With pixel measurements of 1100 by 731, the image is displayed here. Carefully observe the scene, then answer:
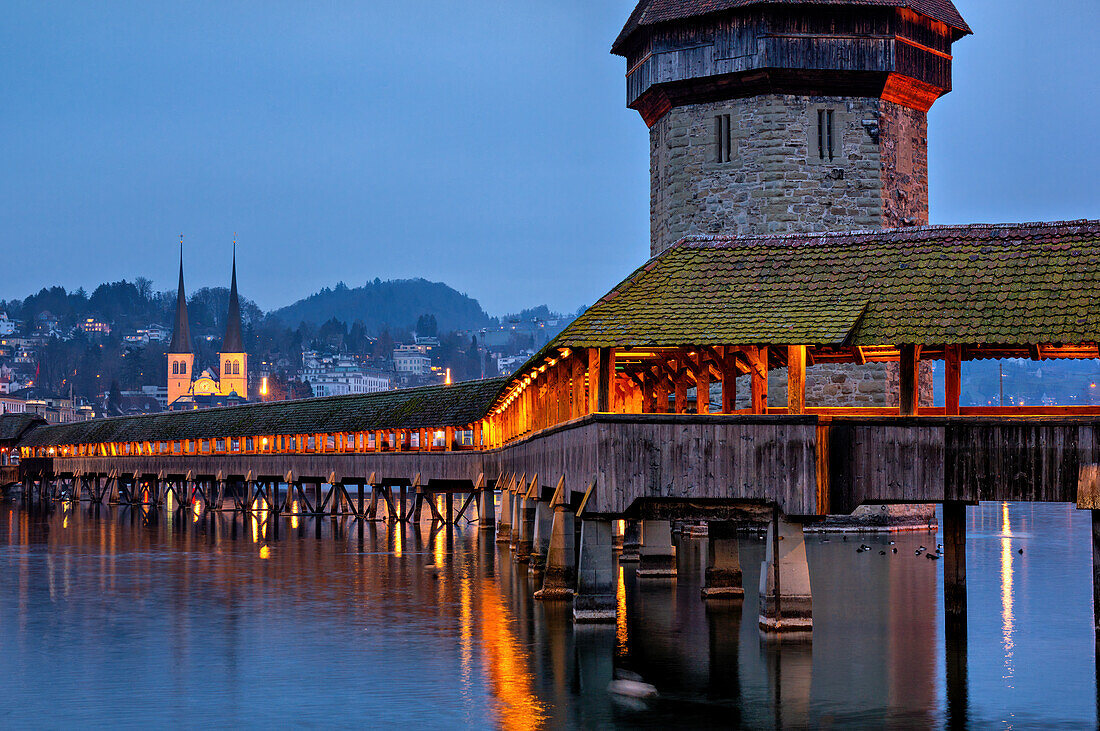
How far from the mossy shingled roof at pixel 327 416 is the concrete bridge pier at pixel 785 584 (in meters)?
37.9

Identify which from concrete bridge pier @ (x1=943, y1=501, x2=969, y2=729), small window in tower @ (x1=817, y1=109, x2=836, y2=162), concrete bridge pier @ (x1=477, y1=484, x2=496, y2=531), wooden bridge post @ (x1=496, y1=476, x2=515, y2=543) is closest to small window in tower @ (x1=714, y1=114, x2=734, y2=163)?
small window in tower @ (x1=817, y1=109, x2=836, y2=162)

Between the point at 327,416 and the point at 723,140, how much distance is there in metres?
37.0

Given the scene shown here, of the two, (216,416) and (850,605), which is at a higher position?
(216,416)

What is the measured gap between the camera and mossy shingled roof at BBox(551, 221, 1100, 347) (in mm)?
26188

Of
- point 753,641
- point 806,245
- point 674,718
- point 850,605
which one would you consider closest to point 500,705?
point 674,718

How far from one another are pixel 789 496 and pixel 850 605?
11.9 metres

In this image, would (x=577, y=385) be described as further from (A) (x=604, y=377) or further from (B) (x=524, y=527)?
(B) (x=524, y=527)

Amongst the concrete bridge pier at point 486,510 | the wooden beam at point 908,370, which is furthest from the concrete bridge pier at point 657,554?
the concrete bridge pier at point 486,510

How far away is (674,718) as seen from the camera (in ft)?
74.6

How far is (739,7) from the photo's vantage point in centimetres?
5631

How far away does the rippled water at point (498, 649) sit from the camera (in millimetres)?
23953

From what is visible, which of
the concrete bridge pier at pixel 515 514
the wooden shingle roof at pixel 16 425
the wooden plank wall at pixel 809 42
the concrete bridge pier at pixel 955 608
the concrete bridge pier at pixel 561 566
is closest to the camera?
the concrete bridge pier at pixel 955 608

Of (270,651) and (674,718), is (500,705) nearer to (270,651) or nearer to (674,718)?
(674,718)

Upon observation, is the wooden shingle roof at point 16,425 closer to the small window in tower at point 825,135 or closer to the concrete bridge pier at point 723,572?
the small window in tower at point 825,135
